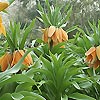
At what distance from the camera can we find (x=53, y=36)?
5.63ft

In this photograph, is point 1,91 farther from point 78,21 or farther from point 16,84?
point 78,21

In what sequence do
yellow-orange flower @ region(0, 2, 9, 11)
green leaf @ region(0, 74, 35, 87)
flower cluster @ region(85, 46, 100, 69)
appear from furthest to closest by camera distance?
flower cluster @ region(85, 46, 100, 69)
green leaf @ region(0, 74, 35, 87)
yellow-orange flower @ region(0, 2, 9, 11)

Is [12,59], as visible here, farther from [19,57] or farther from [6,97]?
[6,97]

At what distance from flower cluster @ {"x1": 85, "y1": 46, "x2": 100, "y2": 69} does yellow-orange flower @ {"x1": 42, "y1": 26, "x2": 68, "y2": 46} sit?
0.76ft

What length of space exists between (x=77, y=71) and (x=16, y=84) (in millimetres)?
373

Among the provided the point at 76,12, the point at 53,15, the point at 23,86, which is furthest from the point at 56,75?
the point at 76,12

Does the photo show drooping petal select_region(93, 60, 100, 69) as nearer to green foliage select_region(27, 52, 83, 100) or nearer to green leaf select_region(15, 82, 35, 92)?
green foliage select_region(27, 52, 83, 100)

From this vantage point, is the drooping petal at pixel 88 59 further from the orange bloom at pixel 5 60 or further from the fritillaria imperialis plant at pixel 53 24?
the orange bloom at pixel 5 60

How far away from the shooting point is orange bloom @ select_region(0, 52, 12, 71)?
1.22 metres

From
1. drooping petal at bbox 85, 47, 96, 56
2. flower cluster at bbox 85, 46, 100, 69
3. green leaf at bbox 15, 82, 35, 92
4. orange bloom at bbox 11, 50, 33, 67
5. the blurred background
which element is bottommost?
the blurred background

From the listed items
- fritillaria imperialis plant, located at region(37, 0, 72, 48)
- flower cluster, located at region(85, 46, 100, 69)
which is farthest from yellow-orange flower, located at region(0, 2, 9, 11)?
fritillaria imperialis plant, located at region(37, 0, 72, 48)

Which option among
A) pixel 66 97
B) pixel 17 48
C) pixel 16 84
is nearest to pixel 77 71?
pixel 66 97

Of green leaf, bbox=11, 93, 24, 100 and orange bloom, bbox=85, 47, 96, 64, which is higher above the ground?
green leaf, bbox=11, 93, 24, 100

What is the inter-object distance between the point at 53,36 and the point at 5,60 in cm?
53
